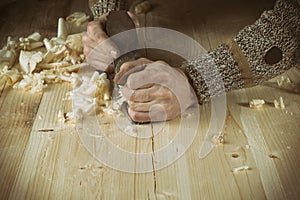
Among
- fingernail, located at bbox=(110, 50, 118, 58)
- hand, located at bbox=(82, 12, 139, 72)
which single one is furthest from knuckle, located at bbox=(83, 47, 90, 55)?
fingernail, located at bbox=(110, 50, 118, 58)

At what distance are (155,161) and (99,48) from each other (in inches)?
18.6

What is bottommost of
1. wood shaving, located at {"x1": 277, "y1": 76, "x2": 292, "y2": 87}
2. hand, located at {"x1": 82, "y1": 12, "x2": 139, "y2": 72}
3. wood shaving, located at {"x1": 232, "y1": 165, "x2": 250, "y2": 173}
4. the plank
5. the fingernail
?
wood shaving, located at {"x1": 232, "y1": 165, "x2": 250, "y2": 173}

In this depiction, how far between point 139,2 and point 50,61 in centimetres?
61

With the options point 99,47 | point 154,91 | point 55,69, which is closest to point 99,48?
point 99,47

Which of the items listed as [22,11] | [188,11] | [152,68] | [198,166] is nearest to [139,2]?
[188,11]

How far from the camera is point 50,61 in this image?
1.74 metres

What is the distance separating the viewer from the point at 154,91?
1369 millimetres

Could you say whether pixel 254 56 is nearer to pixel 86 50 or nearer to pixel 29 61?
pixel 86 50

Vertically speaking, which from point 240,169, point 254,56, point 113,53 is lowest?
point 240,169

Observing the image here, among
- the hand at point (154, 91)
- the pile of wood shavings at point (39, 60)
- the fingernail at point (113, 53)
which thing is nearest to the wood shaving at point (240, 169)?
the hand at point (154, 91)

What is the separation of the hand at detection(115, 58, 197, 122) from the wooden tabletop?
4cm

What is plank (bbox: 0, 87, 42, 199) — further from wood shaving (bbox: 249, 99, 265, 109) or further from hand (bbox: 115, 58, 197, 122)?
wood shaving (bbox: 249, 99, 265, 109)

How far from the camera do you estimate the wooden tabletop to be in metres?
1.20

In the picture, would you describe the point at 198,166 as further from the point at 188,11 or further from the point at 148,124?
the point at 188,11
